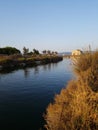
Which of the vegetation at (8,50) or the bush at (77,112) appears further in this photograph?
the vegetation at (8,50)

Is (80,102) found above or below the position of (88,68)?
below

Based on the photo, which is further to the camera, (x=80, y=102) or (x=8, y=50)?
(x=8, y=50)

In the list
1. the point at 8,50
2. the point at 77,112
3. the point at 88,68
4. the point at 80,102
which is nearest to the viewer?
the point at 77,112

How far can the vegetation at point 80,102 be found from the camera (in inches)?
543

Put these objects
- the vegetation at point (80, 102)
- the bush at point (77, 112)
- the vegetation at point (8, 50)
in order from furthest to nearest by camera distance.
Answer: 1. the vegetation at point (8, 50)
2. the vegetation at point (80, 102)
3. the bush at point (77, 112)

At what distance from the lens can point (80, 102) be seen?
1439cm

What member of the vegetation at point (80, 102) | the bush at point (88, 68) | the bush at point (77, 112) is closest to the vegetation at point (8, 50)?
the bush at point (88, 68)

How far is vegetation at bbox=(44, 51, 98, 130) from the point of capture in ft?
45.3

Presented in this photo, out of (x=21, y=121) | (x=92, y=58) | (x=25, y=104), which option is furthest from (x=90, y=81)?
(x=25, y=104)

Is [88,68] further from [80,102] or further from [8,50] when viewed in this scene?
[8,50]

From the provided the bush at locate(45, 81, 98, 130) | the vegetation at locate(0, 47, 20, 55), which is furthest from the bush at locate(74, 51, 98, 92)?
the vegetation at locate(0, 47, 20, 55)

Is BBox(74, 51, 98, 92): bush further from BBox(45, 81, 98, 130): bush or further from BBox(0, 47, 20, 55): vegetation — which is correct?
BBox(0, 47, 20, 55): vegetation

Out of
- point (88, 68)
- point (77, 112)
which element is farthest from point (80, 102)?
point (88, 68)

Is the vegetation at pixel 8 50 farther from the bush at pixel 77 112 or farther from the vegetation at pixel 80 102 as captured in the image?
the bush at pixel 77 112
